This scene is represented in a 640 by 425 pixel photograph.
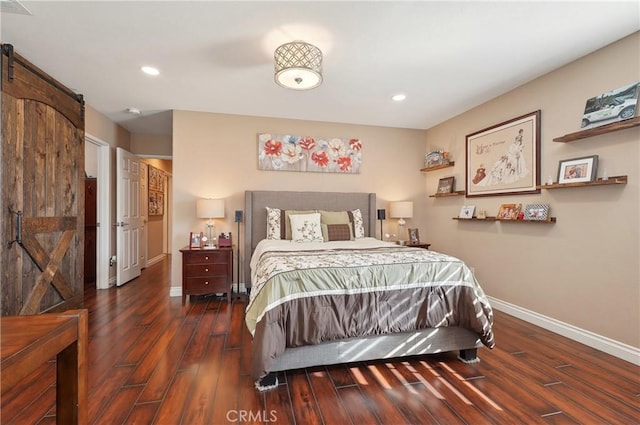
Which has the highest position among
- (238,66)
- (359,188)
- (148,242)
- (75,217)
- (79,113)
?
(238,66)

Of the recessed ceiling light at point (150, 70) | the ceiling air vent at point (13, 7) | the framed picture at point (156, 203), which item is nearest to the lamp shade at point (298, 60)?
the recessed ceiling light at point (150, 70)

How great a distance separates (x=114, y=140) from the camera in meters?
4.54

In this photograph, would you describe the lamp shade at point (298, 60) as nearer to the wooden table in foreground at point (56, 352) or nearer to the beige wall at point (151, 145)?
the wooden table in foreground at point (56, 352)

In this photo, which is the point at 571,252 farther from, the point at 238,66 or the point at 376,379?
the point at 238,66

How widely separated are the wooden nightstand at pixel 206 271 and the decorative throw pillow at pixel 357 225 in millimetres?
1698

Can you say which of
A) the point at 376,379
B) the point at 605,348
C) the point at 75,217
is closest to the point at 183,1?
the point at 75,217

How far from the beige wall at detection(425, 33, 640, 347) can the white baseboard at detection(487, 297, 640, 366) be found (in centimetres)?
5

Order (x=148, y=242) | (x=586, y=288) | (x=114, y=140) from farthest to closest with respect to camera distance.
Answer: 1. (x=148, y=242)
2. (x=114, y=140)
3. (x=586, y=288)

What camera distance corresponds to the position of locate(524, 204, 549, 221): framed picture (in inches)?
113

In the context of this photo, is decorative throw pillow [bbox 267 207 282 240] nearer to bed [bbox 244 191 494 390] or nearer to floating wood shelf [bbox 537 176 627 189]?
bed [bbox 244 191 494 390]

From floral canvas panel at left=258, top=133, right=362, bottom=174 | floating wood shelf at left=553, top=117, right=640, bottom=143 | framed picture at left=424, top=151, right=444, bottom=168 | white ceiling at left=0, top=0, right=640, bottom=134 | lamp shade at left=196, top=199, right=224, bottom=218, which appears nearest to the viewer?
white ceiling at left=0, top=0, right=640, bottom=134

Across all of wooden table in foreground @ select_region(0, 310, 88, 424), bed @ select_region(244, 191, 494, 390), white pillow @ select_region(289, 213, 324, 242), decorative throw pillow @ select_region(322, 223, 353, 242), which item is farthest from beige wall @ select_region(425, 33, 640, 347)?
wooden table in foreground @ select_region(0, 310, 88, 424)

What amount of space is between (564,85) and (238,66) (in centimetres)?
313

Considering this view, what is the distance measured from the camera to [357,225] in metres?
4.08
